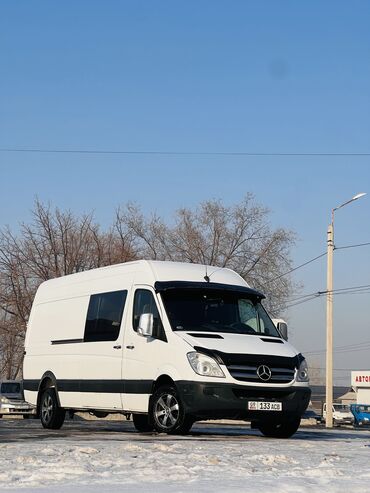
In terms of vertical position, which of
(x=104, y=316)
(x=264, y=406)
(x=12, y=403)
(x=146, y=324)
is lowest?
(x=264, y=406)

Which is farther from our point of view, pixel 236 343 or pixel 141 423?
pixel 141 423

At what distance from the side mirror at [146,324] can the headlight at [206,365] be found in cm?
102

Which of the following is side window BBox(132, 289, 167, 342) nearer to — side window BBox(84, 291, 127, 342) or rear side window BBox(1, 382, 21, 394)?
side window BBox(84, 291, 127, 342)

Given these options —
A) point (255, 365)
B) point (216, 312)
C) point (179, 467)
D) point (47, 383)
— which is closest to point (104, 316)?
point (216, 312)

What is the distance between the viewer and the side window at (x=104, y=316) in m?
14.6

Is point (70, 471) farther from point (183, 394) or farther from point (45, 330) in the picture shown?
point (45, 330)

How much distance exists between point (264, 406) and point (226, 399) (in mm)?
591

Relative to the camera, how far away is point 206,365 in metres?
12.8

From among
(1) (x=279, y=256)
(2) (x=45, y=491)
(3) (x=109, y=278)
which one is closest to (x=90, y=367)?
(3) (x=109, y=278)

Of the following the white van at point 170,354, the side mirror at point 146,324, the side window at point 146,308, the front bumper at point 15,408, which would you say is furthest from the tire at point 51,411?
the front bumper at point 15,408

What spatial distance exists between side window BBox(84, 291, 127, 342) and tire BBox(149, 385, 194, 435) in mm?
1586

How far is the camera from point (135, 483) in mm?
7254

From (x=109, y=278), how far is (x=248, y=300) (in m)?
2.29

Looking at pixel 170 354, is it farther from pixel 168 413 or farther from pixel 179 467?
pixel 179 467
